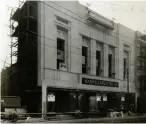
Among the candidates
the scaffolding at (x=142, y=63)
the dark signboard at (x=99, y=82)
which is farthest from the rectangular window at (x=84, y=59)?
the scaffolding at (x=142, y=63)

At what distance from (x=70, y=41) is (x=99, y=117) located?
2974 millimetres

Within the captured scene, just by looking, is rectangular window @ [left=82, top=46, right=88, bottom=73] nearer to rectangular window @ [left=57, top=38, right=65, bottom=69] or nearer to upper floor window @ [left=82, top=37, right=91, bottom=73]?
upper floor window @ [left=82, top=37, right=91, bottom=73]

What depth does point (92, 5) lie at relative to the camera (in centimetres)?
729

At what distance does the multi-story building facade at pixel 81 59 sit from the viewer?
835 cm

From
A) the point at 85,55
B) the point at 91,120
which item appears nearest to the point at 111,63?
the point at 85,55

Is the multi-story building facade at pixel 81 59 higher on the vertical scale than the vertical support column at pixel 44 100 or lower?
higher

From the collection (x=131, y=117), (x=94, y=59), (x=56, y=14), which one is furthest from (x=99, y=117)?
(x=56, y=14)

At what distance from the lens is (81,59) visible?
9148 mm

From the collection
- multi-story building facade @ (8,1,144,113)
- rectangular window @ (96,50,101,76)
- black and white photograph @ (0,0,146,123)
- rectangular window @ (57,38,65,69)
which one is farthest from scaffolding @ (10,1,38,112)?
rectangular window @ (96,50,101,76)

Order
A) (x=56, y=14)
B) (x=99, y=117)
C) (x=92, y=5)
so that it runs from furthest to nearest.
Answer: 1. (x=99, y=117)
2. (x=56, y=14)
3. (x=92, y=5)

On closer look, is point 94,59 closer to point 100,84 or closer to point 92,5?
point 100,84

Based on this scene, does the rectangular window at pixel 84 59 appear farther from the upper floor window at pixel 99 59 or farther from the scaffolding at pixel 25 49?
the scaffolding at pixel 25 49

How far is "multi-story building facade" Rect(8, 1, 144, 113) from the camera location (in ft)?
27.4

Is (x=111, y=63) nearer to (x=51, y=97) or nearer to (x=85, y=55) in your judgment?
(x=85, y=55)
